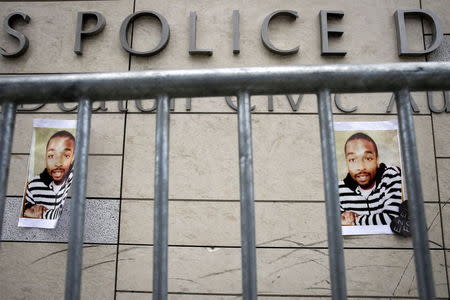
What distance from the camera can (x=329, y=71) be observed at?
76 cm

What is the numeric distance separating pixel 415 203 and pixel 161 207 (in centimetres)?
52

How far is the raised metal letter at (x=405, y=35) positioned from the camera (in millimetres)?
2418

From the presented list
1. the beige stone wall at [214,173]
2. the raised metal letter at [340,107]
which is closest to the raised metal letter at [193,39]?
the beige stone wall at [214,173]

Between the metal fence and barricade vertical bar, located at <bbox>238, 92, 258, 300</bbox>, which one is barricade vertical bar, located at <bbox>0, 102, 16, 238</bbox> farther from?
barricade vertical bar, located at <bbox>238, 92, 258, 300</bbox>

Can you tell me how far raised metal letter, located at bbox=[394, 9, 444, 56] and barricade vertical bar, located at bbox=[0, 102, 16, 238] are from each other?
245cm

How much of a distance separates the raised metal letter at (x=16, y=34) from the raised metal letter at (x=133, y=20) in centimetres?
72

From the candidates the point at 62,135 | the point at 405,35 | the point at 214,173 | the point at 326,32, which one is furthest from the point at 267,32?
the point at 62,135

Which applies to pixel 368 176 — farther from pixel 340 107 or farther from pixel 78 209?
pixel 78 209

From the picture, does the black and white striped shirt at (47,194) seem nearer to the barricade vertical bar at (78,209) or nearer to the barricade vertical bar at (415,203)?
the barricade vertical bar at (78,209)

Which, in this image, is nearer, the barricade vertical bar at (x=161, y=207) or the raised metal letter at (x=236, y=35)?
the barricade vertical bar at (x=161, y=207)

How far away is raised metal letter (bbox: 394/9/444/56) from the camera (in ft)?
7.93

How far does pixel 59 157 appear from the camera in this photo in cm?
239

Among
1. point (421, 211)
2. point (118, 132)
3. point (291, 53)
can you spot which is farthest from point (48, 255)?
point (421, 211)

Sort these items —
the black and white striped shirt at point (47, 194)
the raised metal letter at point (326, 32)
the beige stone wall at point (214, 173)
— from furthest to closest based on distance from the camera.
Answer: the raised metal letter at point (326, 32) → the black and white striped shirt at point (47, 194) → the beige stone wall at point (214, 173)
